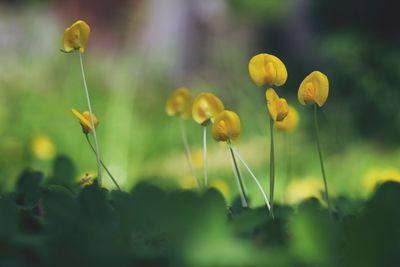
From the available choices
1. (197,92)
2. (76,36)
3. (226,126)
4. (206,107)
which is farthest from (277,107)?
(197,92)

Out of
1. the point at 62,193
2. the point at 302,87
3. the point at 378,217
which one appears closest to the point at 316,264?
the point at 378,217

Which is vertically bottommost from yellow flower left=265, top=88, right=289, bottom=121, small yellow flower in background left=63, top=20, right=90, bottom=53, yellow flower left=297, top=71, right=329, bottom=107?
yellow flower left=265, top=88, right=289, bottom=121

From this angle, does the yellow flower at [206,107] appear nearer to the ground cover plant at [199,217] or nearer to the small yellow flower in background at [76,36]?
the ground cover plant at [199,217]

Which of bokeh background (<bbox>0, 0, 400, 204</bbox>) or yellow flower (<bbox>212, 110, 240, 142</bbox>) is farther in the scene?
bokeh background (<bbox>0, 0, 400, 204</bbox>)

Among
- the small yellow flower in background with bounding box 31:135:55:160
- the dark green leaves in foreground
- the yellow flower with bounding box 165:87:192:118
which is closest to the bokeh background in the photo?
the small yellow flower in background with bounding box 31:135:55:160

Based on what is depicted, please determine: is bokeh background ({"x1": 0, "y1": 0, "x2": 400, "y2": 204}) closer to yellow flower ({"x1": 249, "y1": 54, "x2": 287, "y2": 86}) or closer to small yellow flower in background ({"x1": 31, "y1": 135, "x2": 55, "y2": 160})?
small yellow flower in background ({"x1": 31, "y1": 135, "x2": 55, "y2": 160})
